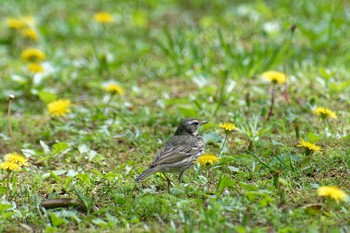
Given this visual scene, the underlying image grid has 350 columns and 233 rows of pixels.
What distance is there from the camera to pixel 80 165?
22.0 ft

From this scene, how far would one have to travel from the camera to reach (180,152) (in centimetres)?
599

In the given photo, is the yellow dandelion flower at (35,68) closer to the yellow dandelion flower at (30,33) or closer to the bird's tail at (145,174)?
the yellow dandelion flower at (30,33)

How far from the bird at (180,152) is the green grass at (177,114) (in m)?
0.15

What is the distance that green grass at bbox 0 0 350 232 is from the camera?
204 inches

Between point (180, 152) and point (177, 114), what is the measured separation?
170 centimetres

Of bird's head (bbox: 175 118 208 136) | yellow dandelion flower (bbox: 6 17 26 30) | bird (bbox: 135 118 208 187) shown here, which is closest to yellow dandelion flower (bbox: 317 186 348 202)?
bird (bbox: 135 118 208 187)

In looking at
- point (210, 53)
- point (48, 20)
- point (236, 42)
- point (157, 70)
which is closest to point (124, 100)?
point (157, 70)

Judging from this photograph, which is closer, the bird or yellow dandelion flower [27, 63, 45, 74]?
the bird

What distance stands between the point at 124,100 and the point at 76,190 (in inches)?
116

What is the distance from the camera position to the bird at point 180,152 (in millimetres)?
5758

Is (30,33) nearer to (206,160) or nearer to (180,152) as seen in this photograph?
(180,152)

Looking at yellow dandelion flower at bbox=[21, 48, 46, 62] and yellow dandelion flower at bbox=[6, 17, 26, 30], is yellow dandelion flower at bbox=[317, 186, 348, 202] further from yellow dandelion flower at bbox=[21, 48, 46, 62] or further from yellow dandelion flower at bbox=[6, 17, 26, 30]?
yellow dandelion flower at bbox=[6, 17, 26, 30]

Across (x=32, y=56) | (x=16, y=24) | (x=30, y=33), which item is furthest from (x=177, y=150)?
(x=16, y=24)

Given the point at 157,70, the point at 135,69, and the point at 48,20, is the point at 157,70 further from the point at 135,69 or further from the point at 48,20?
the point at 48,20
